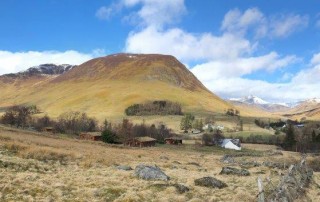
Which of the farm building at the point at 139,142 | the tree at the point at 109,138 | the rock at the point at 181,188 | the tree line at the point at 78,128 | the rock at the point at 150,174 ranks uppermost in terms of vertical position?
the tree line at the point at 78,128

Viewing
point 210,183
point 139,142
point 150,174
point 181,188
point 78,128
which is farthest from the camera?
point 78,128

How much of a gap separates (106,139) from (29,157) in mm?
92667

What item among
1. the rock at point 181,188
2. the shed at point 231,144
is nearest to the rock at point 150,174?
the rock at point 181,188

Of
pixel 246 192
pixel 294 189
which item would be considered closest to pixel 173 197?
pixel 246 192

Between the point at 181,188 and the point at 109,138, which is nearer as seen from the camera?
the point at 181,188

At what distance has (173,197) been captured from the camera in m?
25.5

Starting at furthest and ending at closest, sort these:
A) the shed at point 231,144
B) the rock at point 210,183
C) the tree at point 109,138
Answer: the shed at point 231,144 < the tree at point 109,138 < the rock at point 210,183

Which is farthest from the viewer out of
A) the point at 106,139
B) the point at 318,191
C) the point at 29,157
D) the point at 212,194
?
the point at 106,139

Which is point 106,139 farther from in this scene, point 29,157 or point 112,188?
point 112,188

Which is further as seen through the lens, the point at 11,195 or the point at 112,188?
the point at 112,188

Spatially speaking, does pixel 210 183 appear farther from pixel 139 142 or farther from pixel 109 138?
pixel 139 142

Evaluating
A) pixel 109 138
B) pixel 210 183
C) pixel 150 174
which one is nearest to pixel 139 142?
pixel 109 138

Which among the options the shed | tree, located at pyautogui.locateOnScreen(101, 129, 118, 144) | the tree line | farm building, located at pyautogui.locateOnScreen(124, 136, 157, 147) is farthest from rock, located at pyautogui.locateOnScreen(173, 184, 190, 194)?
the shed

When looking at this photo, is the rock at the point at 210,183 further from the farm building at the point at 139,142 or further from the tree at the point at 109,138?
the farm building at the point at 139,142
